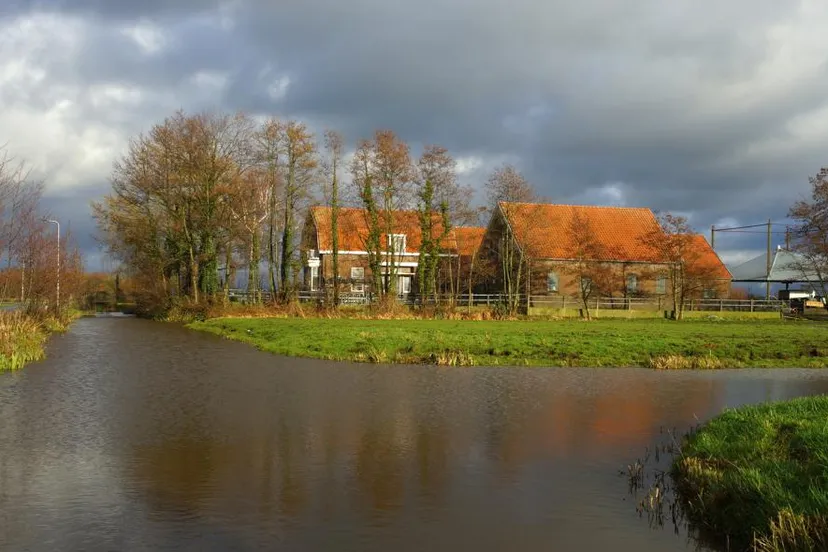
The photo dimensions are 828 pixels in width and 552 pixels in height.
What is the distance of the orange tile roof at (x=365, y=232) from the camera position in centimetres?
4678

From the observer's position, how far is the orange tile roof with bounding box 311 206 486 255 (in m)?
46.8

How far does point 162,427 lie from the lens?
478 inches

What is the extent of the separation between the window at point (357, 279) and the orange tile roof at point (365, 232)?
1536 millimetres

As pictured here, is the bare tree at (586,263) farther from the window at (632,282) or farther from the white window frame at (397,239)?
the white window frame at (397,239)

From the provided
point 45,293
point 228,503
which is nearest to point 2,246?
point 45,293

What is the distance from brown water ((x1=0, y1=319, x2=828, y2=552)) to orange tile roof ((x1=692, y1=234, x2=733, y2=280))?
35454 mm

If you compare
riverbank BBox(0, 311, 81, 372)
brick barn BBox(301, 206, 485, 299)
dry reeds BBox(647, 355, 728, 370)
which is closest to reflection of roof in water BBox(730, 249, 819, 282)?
brick barn BBox(301, 206, 485, 299)

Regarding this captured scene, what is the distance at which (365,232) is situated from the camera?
5291cm

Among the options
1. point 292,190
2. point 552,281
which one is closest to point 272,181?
point 292,190

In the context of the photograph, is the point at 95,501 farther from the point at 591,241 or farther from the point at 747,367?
the point at 591,241

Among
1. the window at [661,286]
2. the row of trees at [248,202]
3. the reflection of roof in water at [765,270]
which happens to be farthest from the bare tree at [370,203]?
the reflection of roof in water at [765,270]

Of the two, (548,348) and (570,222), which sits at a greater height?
(570,222)

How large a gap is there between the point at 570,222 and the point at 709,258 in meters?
12.3

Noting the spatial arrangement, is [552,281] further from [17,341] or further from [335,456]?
[335,456]
